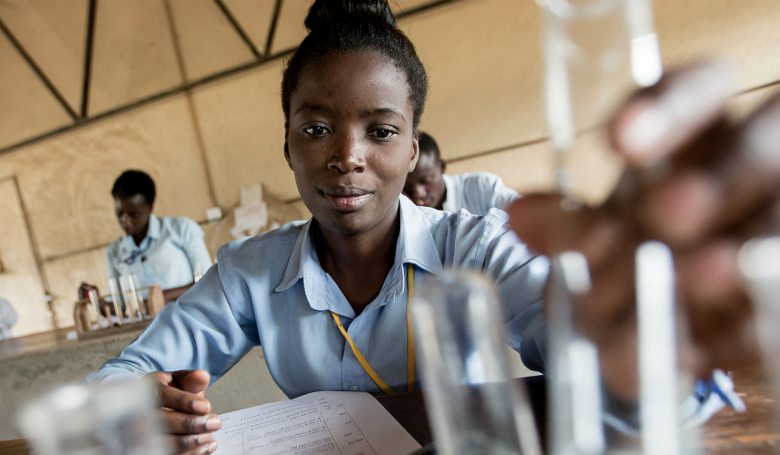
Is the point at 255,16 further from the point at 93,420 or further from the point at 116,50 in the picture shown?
the point at 93,420

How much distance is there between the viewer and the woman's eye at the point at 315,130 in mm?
475

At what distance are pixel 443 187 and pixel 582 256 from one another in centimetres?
109

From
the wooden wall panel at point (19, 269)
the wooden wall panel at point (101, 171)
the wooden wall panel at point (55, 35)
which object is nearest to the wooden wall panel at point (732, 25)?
the wooden wall panel at point (101, 171)

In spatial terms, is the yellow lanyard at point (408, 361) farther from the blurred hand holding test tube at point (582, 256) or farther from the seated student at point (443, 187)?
the seated student at point (443, 187)

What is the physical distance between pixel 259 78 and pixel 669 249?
2072 mm

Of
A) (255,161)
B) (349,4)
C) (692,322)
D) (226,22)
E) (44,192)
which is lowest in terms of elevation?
(692,322)

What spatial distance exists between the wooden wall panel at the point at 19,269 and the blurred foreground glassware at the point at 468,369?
3.03 meters

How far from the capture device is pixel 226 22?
1968 millimetres

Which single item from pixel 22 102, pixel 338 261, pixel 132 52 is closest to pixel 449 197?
pixel 338 261

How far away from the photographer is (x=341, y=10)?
568mm

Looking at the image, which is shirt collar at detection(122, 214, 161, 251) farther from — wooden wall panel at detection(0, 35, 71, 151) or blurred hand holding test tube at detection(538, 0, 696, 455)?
blurred hand holding test tube at detection(538, 0, 696, 455)

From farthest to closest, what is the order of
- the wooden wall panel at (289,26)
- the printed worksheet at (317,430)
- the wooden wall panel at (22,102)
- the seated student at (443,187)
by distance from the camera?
the wooden wall panel at (22,102) < the wooden wall panel at (289,26) < the seated student at (443,187) < the printed worksheet at (317,430)

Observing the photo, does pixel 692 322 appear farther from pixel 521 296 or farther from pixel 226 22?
pixel 226 22

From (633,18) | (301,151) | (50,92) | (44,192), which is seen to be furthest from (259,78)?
(633,18)
